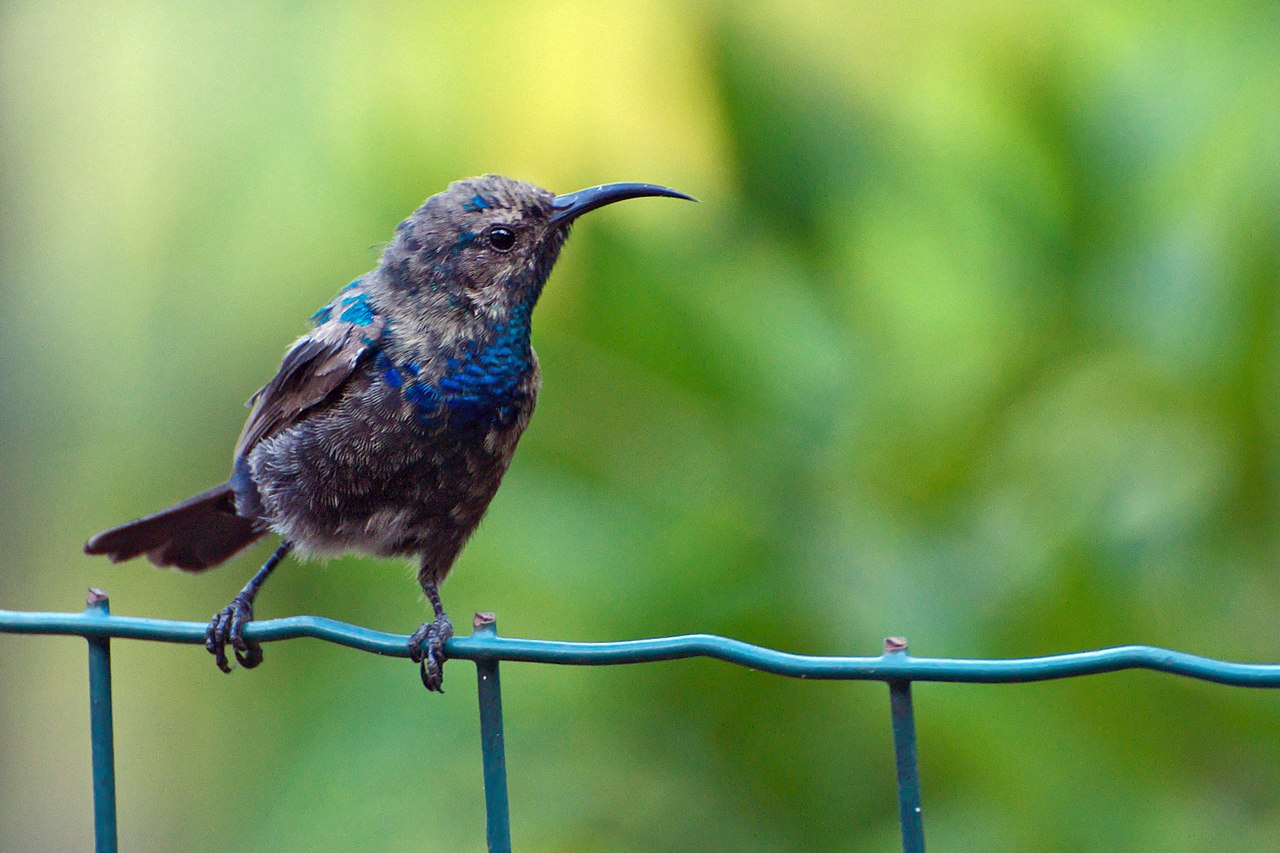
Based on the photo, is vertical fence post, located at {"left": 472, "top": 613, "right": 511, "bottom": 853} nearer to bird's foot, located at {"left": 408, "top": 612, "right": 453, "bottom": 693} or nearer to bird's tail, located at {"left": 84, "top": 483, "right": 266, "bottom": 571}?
bird's foot, located at {"left": 408, "top": 612, "right": 453, "bottom": 693}

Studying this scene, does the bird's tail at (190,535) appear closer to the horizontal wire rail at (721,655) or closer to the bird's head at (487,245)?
the bird's head at (487,245)

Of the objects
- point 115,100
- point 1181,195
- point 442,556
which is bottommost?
point 442,556

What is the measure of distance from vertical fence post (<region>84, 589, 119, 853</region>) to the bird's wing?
967 mm

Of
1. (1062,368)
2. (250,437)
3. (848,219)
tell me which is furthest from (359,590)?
(1062,368)

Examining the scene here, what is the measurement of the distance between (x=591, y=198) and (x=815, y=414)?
3.30 feet

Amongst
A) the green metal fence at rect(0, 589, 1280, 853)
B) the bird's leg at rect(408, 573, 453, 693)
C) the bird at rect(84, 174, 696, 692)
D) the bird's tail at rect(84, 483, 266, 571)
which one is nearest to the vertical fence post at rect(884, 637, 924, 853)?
the green metal fence at rect(0, 589, 1280, 853)

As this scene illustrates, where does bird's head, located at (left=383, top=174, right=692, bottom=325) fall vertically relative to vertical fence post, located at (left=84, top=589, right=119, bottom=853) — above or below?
above

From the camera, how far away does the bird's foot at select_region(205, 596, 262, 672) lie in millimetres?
2701

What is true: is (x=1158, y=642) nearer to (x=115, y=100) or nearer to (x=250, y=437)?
(x=250, y=437)

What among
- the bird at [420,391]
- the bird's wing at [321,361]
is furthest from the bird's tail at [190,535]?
the bird's wing at [321,361]

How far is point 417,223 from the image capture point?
2.94m

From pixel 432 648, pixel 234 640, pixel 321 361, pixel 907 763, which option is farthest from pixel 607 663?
pixel 321 361

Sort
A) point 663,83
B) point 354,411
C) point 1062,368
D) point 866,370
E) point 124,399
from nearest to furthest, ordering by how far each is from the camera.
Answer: point 354,411 → point 1062,368 → point 866,370 → point 663,83 → point 124,399

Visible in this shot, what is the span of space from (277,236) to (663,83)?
139 centimetres
